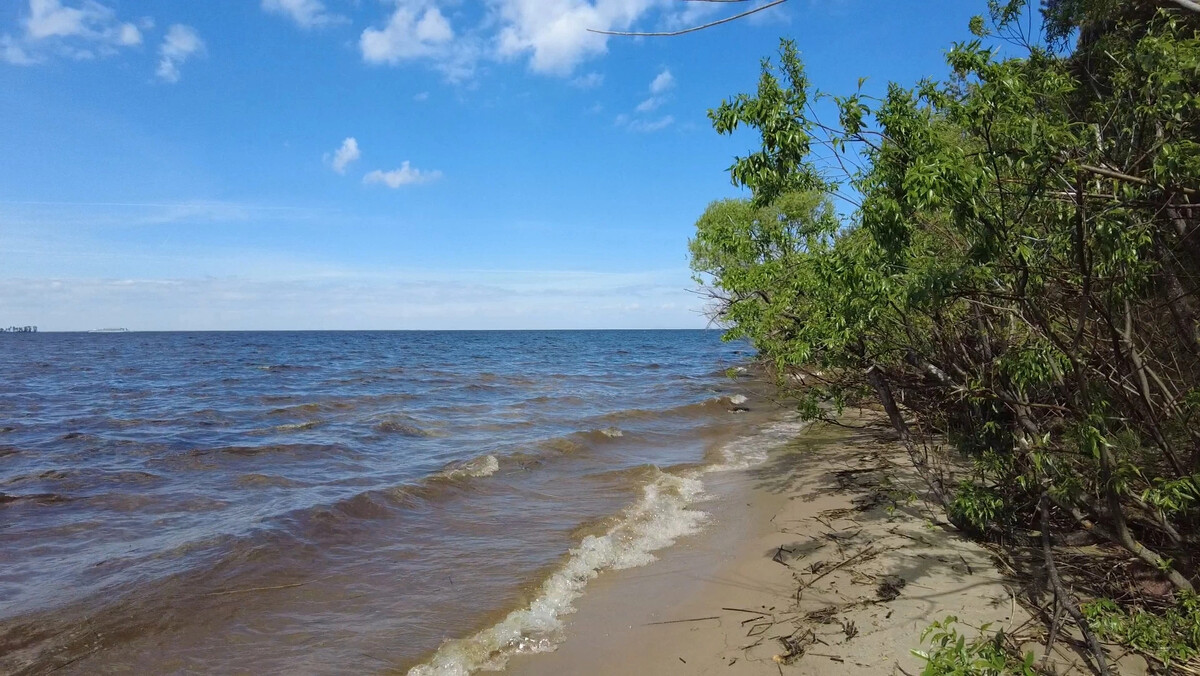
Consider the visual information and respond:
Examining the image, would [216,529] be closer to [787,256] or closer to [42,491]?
[42,491]

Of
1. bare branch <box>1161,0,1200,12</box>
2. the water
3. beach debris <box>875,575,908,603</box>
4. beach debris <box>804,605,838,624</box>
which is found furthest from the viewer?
the water

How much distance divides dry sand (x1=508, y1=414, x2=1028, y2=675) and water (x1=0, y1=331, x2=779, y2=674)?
0.53 m

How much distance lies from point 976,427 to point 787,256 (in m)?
3.44

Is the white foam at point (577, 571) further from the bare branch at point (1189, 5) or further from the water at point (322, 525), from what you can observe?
the bare branch at point (1189, 5)

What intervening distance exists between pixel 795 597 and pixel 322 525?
6.58 metres

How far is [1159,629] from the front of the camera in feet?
12.5

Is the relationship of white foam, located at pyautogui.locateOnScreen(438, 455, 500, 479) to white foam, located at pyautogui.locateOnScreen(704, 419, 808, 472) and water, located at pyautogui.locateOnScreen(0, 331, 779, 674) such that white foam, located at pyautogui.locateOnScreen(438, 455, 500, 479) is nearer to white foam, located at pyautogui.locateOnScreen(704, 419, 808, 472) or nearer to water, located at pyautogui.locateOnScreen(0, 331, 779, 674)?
water, located at pyautogui.locateOnScreen(0, 331, 779, 674)

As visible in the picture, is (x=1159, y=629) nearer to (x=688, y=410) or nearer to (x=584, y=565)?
(x=584, y=565)

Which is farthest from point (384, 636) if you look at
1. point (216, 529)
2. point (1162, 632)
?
point (1162, 632)

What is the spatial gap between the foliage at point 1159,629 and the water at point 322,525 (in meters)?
4.07

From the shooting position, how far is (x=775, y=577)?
253 inches

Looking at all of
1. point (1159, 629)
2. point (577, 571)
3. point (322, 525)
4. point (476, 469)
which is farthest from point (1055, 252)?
point (476, 469)

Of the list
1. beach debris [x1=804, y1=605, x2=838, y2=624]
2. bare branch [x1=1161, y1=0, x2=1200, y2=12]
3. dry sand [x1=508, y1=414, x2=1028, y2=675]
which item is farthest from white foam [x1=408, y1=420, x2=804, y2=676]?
bare branch [x1=1161, y1=0, x2=1200, y2=12]

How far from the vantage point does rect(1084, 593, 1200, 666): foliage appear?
3654 millimetres
